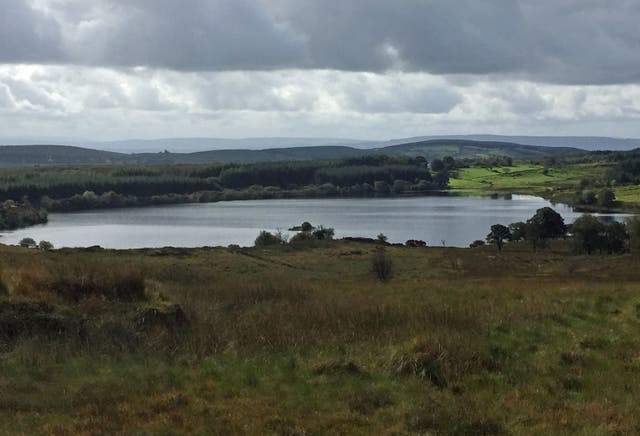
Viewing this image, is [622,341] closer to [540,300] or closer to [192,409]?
[540,300]

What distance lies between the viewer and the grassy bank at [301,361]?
7.88 m

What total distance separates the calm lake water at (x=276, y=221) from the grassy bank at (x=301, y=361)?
78014 millimetres

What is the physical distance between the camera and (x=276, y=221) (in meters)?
131

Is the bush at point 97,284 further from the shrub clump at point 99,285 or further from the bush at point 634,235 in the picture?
the bush at point 634,235

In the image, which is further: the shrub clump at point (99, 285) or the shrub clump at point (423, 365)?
the shrub clump at point (99, 285)

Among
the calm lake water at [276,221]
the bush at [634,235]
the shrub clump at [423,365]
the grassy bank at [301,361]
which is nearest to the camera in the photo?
the grassy bank at [301,361]

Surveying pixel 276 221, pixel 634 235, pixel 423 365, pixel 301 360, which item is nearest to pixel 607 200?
pixel 276 221

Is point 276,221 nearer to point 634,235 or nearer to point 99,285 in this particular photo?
point 634,235

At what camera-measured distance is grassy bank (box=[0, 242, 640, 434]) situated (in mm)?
7883

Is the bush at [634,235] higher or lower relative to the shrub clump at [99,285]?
lower

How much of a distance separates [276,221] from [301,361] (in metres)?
121

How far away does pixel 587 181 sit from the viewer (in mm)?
179625

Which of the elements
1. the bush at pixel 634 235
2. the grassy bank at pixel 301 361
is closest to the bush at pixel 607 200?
the bush at pixel 634 235

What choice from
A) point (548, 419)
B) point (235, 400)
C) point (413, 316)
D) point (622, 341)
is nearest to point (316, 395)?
point (235, 400)
